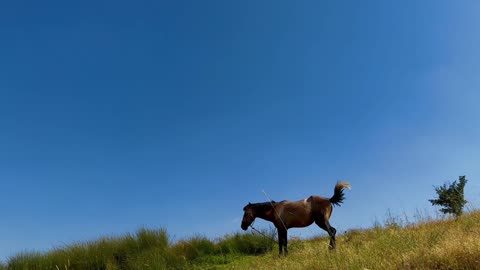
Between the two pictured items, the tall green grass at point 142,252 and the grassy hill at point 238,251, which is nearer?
the grassy hill at point 238,251

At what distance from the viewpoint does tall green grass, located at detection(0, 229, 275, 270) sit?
14.8 m

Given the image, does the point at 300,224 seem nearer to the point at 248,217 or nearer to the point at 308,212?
the point at 308,212

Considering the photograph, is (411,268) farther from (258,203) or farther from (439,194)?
(439,194)

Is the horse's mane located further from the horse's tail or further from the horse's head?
the horse's tail

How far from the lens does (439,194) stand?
27.1 meters

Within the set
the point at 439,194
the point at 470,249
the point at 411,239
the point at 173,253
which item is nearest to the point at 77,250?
the point at 173,253

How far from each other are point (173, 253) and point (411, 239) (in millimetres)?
9724

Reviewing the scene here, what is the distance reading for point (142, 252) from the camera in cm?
1570

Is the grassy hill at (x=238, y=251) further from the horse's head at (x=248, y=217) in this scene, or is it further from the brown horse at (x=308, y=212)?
the horse's head at (x=248, y=217)

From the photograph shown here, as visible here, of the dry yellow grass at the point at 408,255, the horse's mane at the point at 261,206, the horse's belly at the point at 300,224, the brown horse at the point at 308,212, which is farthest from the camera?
the horse's mane at the point at 261,206

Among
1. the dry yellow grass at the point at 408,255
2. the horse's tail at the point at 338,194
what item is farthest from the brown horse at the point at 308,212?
the dry yellow grass at the point at 408,255

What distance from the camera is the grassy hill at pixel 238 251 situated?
23.9ft

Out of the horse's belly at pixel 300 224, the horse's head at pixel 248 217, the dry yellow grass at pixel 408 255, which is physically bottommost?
the dry yellow grass at pixel 408 255

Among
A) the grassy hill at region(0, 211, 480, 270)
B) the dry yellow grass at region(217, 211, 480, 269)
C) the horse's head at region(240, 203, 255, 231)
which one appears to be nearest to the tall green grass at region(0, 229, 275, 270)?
the grassy hill at region(0, 211, 480, 270)
